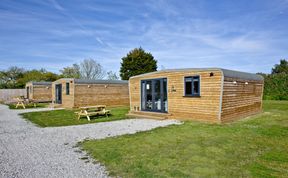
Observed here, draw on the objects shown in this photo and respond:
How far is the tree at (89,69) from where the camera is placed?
3825 cm

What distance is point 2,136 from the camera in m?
7.60

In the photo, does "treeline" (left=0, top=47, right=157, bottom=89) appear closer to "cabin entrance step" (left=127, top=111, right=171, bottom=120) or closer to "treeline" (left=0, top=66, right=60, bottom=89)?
"treeline" (left=0, top=66, right=60, bottom=89)

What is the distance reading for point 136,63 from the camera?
34.6 metres

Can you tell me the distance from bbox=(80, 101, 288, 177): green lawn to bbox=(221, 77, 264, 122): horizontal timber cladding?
8.48 ft

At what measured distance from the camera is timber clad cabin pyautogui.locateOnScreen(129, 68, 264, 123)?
9.70m

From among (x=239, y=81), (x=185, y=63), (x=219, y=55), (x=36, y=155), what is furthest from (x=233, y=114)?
(x=185, y=63)

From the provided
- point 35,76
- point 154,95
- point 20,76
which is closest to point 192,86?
point 154,95

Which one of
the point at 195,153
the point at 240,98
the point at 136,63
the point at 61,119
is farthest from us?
the point at 136,63

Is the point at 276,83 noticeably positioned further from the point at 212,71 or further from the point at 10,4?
the point at 10,4

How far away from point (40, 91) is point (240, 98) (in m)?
21.3

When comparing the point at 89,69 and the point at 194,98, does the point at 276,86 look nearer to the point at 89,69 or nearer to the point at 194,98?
the point at 194,98

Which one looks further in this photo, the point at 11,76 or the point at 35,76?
the point at 11,76

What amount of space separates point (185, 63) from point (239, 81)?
18557mm

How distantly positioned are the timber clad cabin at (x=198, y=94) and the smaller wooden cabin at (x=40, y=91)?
15169 millimetres
